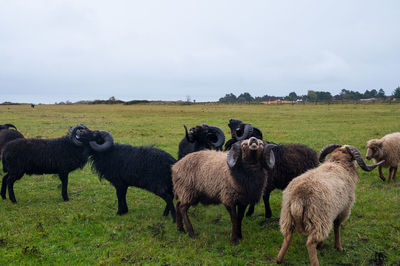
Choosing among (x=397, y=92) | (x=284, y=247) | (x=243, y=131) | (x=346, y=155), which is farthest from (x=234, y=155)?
(x=397, y=92)

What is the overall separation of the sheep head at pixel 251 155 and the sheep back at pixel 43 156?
4.89 meters

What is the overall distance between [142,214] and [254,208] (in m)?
3.09

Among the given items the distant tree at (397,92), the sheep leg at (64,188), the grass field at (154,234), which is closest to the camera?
the grass field at (154,234)

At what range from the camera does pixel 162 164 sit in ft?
24.1

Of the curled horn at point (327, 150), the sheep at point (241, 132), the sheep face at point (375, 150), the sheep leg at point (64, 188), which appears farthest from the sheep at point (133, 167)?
the sheep face at point (375, 150)

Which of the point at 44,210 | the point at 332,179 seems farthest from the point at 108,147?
the point at 332,179

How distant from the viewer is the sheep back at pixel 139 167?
725cm

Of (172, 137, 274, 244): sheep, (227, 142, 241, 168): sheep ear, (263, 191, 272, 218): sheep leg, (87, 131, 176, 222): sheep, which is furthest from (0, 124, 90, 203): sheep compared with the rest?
(263, 191, 272, 218): sheep leg

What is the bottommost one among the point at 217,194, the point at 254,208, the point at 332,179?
the point at 254,208

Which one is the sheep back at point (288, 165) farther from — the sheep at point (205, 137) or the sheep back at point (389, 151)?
the sheep back at point (389, 151)

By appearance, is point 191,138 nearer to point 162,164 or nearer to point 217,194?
point 162,164

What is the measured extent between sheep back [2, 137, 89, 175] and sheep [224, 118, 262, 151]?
439cm

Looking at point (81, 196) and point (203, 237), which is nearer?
point (203, 237)

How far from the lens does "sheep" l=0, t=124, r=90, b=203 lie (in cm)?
815
